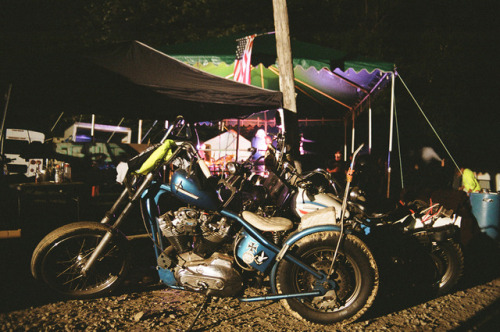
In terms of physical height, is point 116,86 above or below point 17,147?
above

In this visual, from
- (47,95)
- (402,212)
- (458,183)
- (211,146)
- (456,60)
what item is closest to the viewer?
(402,212)

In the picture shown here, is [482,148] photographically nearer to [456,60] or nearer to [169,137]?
[456,60]

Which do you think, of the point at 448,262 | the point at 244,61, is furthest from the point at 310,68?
the point at 448,262

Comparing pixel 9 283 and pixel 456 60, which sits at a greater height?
pixel 456 60

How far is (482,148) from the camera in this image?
43.6ft

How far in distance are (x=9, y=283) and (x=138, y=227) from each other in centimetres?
232

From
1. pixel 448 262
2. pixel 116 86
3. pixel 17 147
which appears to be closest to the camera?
pixel 448 262

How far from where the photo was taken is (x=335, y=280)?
9.86ft

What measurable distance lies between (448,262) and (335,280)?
1.61 m

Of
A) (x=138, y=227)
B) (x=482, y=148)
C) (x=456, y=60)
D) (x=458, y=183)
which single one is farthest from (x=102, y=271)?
(x=456, y=60)

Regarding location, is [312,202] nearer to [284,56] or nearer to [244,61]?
[284,56]

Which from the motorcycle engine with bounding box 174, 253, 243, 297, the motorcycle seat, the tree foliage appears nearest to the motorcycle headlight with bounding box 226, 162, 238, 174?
the motorcycle seat

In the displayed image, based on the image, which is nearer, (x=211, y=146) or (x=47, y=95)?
(x=47, y=95)

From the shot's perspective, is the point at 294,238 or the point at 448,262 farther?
the point at 448,262
